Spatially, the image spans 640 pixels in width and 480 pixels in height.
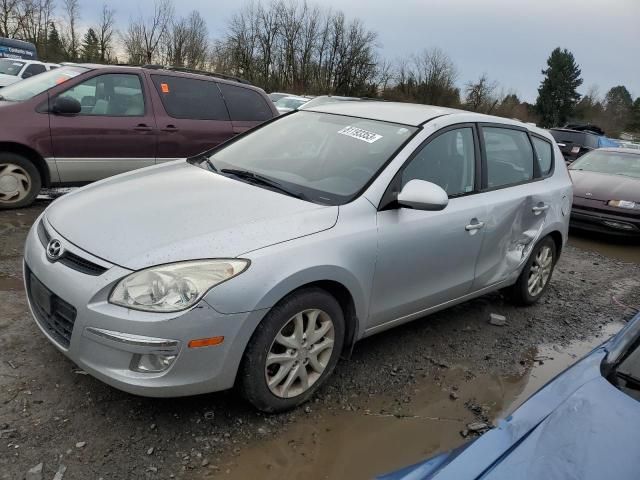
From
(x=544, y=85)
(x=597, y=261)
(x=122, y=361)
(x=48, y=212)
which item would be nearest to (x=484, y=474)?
(x=122, y=361)

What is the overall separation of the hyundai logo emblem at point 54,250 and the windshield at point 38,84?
13.0ft

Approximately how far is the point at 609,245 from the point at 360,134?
244 inches

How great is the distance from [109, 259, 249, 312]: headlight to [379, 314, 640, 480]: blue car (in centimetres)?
117

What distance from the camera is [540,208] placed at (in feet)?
14.9

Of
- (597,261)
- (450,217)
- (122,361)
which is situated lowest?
(597,261)

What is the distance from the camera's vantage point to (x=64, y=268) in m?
2.65

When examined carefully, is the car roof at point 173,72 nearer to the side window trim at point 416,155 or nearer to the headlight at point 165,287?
the side window trim at point 416,155

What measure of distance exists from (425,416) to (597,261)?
5130 mm

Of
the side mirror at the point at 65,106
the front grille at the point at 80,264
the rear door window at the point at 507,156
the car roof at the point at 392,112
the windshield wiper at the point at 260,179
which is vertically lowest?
the front grille at the point at 80,264

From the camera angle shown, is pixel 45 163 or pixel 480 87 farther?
pixel 480 87

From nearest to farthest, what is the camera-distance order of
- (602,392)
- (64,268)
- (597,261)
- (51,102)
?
(602,392), (64,268), (51,102), (597,261)

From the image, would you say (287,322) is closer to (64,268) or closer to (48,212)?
(64,268)

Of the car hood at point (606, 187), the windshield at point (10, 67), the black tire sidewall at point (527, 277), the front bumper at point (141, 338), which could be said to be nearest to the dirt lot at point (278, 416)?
the front bumper at point (141, 338)

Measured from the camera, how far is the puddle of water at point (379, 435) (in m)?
2.60
